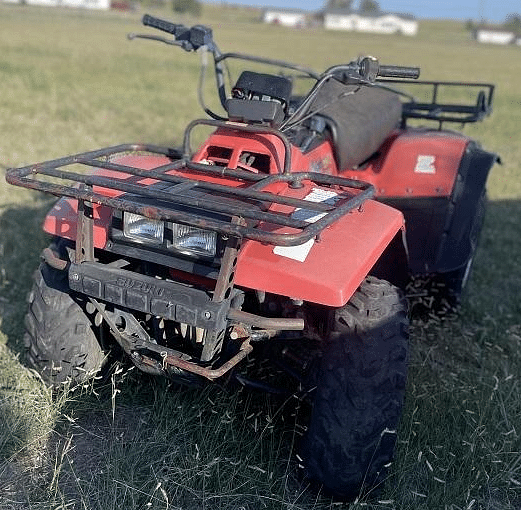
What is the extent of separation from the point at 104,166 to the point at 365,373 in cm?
122

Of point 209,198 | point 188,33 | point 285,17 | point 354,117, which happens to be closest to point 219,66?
point 188,33

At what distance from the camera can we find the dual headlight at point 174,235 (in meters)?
2.44

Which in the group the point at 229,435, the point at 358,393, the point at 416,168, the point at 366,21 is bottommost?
the point at 366,21

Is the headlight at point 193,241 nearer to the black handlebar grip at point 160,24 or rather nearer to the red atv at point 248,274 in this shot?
the red atv at point 248,274

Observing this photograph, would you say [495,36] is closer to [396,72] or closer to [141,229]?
[396,72]

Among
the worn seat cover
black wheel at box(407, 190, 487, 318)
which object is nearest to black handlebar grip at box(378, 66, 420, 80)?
the worn seat cover

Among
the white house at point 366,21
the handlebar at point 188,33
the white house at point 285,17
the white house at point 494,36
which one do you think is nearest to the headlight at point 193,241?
the handlebar at point 188,33

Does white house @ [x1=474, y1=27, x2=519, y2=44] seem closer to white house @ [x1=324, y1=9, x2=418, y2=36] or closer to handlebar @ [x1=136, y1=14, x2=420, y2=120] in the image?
white house @ [x1=324, y1=9, x2=418, y2=36]

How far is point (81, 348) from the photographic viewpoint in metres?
2.99

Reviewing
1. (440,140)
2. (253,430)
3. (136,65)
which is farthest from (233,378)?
(136,65)

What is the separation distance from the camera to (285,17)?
4252 inches

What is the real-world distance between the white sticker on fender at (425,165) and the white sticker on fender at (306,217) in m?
1.38

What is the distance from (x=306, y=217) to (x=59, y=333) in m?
1.19

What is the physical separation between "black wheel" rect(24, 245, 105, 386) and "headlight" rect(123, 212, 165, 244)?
1.70 ft
